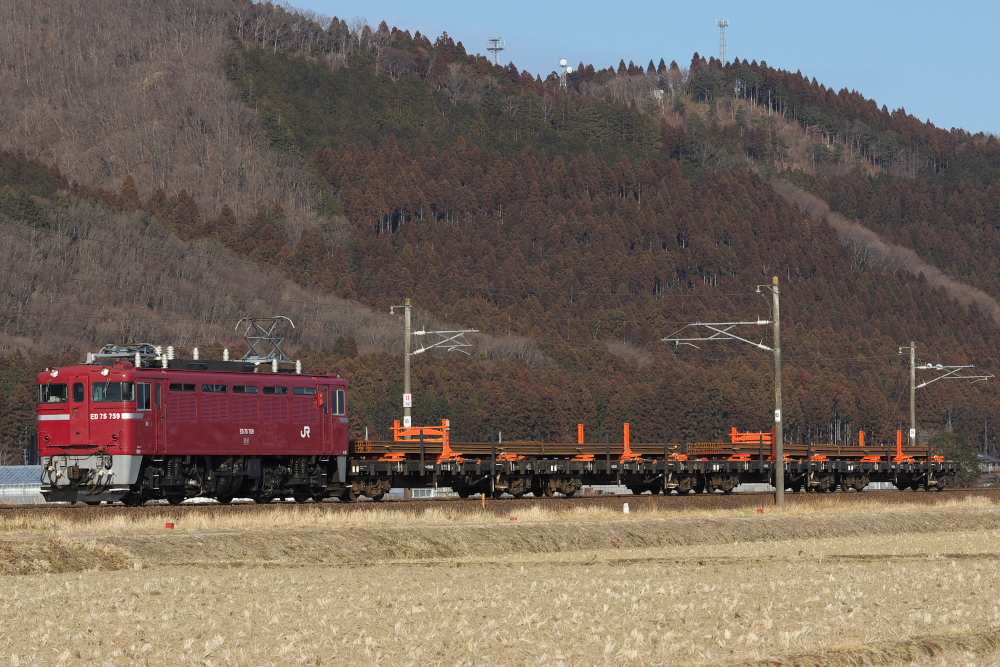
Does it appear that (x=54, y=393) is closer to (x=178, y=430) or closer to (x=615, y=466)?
(x=178, y=430)

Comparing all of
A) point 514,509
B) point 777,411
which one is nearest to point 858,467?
point 777,411

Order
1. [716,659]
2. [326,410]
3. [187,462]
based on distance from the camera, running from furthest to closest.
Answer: [326,410], [187,462], [716,659]

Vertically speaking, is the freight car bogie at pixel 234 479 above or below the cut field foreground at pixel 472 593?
above

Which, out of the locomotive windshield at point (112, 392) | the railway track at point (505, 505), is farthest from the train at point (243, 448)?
the railway track at point (505, 505)

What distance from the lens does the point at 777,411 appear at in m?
53.1

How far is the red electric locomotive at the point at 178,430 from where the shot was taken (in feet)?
136

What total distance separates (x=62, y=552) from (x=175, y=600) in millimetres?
6855

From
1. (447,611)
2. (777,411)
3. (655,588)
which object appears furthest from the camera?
(777,411)

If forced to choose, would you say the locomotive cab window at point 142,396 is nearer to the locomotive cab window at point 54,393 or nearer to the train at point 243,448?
the train at point 243,448

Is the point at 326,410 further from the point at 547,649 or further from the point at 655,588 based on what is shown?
the point at 547,649

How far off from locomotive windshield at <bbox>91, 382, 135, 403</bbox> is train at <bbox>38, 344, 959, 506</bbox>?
29mm

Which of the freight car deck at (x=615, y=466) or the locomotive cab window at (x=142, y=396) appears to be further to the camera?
the freight car deck at (x=615, y=466)

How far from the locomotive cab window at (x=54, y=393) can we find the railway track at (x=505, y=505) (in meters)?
3.95

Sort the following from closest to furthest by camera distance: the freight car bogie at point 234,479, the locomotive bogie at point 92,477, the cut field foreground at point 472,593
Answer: the cut field foreground at point 472,593
the locomotive bogie at point 92,477
the freight car bogie at point 234,479
